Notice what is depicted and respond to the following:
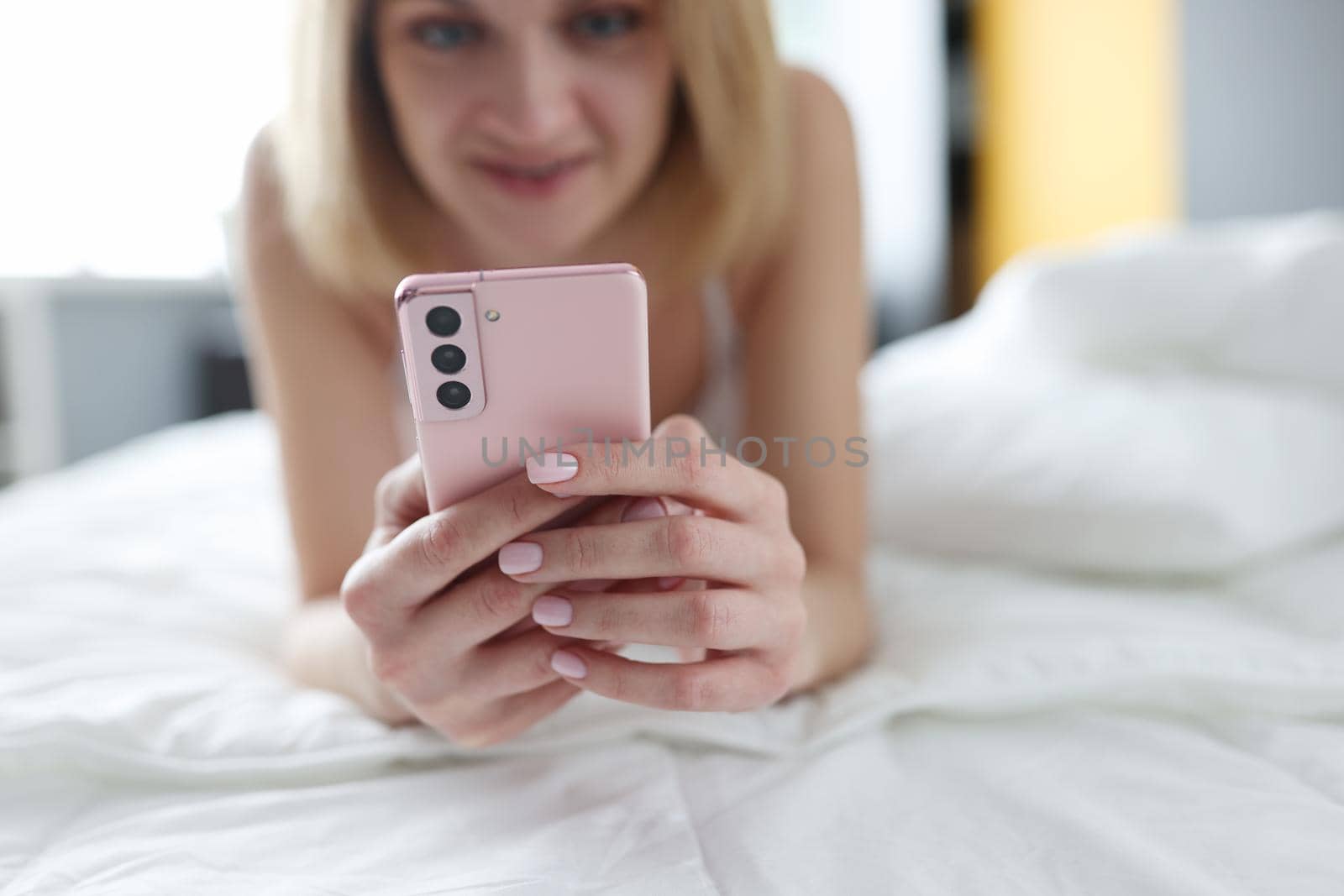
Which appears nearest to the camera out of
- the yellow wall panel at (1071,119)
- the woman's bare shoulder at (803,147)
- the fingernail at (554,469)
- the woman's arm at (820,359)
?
the fingernail at (554,469)

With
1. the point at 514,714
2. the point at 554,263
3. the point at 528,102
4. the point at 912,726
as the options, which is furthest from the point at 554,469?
the point at 554,263

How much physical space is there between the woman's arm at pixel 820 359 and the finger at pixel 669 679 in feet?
0.44

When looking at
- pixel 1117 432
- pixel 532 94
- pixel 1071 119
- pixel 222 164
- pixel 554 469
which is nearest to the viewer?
pixel 554 469

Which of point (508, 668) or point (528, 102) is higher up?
point (528, 102)

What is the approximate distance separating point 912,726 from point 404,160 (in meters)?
0.67

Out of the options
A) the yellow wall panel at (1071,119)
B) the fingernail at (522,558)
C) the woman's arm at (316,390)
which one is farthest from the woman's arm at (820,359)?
the yellow wall panel at (1071,119)

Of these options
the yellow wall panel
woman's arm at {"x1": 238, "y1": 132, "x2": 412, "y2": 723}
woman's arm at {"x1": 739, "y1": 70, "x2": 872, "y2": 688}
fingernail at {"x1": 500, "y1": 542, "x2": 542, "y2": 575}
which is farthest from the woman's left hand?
the yellow wall panel

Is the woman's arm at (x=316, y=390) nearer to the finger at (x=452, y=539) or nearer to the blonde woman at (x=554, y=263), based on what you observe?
the blonde woman at (x=554, y=263)

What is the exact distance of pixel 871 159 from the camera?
2.82 metres

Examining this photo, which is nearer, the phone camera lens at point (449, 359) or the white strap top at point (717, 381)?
the phone camera lens at point (449, 359)

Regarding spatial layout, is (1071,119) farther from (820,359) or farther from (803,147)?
(820,359)

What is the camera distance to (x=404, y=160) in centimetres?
86

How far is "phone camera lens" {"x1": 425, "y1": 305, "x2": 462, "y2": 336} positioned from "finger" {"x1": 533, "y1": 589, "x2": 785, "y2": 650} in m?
0.14

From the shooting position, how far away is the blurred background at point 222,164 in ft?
6.75
